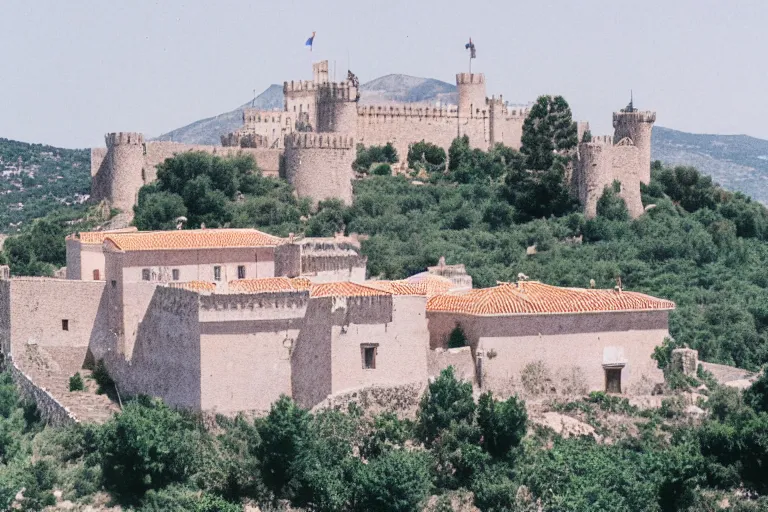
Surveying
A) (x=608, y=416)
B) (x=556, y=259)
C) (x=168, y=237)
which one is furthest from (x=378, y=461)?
(x=556, y=259)

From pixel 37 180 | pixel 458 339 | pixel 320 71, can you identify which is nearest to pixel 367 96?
pixel 37 180

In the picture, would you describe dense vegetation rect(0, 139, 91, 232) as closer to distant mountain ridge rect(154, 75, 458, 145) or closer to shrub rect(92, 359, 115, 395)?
shrub rect(92, 359, 115, 395)

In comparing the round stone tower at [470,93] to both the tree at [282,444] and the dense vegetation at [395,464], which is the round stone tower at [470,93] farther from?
the tree at [282,444]

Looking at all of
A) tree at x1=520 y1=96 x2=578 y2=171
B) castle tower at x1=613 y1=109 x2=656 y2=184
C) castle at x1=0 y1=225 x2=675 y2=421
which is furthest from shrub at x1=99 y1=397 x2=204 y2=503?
castle tower at x1=613 y1=109 x2=656 y2=184

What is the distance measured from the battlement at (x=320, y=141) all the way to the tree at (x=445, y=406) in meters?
20.5

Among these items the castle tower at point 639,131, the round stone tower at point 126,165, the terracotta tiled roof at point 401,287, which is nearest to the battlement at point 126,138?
the round stone tower at point 126,165

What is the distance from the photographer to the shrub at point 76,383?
1324 inches

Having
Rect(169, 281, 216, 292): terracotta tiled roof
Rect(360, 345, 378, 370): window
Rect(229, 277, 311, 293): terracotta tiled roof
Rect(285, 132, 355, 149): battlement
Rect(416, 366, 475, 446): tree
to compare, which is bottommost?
Rect(416, 366, 475, 446): tree

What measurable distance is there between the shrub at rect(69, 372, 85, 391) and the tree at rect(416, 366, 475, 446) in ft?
26.7

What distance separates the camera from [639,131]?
5019 centimetres

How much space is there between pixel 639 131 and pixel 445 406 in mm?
23372

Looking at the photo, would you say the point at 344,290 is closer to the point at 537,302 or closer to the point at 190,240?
the point at 537,302

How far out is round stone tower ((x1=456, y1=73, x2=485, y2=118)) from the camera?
56.6m

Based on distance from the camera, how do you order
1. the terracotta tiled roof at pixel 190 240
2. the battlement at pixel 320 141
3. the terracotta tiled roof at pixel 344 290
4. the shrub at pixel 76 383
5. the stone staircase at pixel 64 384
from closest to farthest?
the terracotta tiled roof at pixel 344 290, the stone staircase at pixel 64 384, the shrub at pixel 76 383, the terracotta tiled roof at pixel 190 240, the battlement at pixel 320 141
